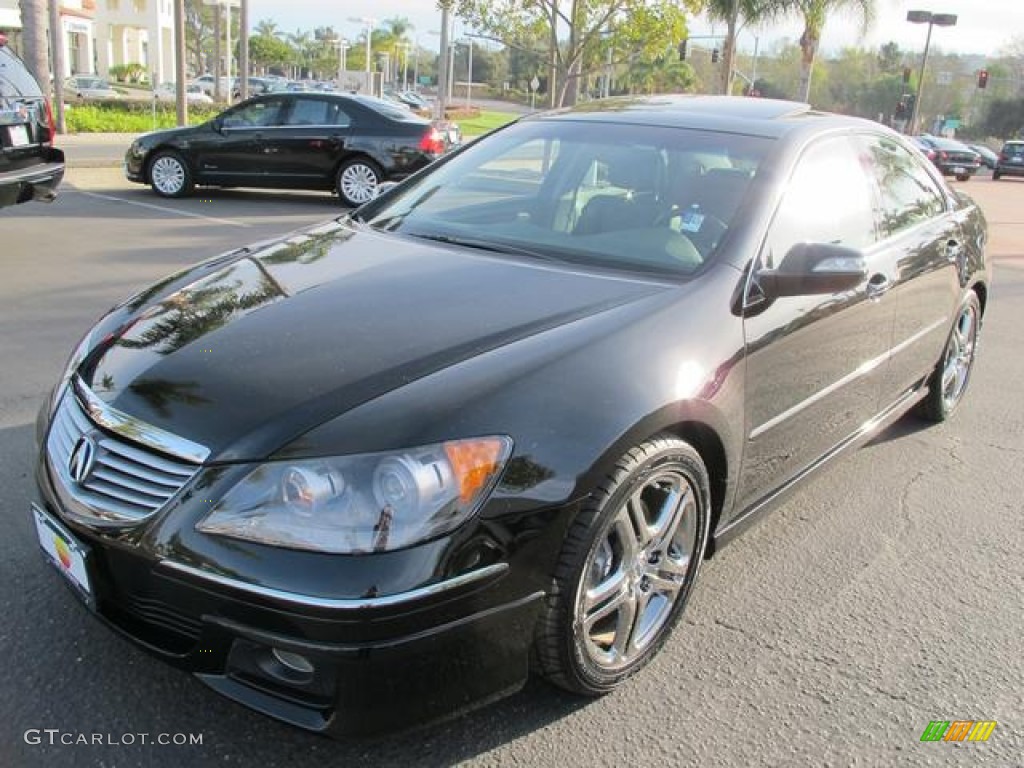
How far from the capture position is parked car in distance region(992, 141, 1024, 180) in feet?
112

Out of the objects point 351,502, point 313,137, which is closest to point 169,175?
point 313,137

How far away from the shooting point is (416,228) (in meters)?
3.51

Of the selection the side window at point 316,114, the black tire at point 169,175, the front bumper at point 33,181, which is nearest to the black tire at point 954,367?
the front bumper at point 33,181

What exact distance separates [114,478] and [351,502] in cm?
63

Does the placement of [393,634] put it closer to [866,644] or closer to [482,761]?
[482,761]

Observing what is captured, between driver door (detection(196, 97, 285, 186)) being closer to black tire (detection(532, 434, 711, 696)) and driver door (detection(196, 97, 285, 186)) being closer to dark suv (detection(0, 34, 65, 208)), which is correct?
dark suv (detection(0, 34, 65, 208))

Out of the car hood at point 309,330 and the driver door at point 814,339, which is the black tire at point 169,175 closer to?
the car hood at point 309,330

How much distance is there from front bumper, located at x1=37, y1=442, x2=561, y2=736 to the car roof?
7.00 feet

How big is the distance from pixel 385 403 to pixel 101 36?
88520 mm

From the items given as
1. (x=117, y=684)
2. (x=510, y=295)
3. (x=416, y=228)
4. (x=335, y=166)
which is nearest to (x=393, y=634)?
(x=117, y=684)

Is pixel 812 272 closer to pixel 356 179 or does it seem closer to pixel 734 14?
pixel 356 179

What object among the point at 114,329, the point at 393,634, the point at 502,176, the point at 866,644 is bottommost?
the point at 866,644

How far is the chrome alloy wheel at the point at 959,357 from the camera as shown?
189 inches

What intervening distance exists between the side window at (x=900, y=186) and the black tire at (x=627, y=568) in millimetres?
1781
